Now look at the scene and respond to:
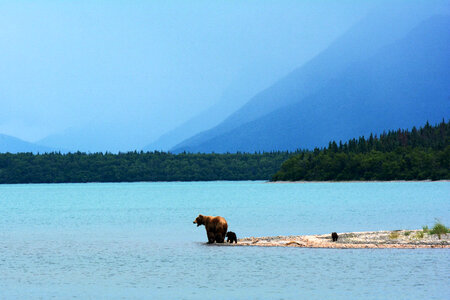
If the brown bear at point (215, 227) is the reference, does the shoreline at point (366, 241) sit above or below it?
below

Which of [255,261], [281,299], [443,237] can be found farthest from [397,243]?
[281,299]

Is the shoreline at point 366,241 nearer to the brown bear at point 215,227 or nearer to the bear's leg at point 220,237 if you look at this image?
the bear's leg at point 220,237

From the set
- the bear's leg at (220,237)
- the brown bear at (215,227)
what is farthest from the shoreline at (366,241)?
the brown bear at (215,227)

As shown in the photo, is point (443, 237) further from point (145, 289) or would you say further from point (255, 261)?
point (145, 289)

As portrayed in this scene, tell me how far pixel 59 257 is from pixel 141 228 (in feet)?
89.7

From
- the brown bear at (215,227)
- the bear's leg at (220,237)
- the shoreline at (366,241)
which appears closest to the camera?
the shoreline at (366,241)

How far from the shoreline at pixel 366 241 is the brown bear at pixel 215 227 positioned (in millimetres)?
1015

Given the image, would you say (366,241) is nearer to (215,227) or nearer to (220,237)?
Answer: (220,237)

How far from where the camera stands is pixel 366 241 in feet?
159

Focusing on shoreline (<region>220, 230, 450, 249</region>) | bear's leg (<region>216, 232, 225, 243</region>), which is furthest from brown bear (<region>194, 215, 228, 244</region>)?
shoreline (<region>220, 230, 450, 249</region>)

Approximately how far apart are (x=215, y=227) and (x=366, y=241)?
9957mm

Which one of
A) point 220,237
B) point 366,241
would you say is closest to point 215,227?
point 220,237

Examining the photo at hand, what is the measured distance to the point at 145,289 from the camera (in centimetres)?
3253

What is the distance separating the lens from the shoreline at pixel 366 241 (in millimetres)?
45156
